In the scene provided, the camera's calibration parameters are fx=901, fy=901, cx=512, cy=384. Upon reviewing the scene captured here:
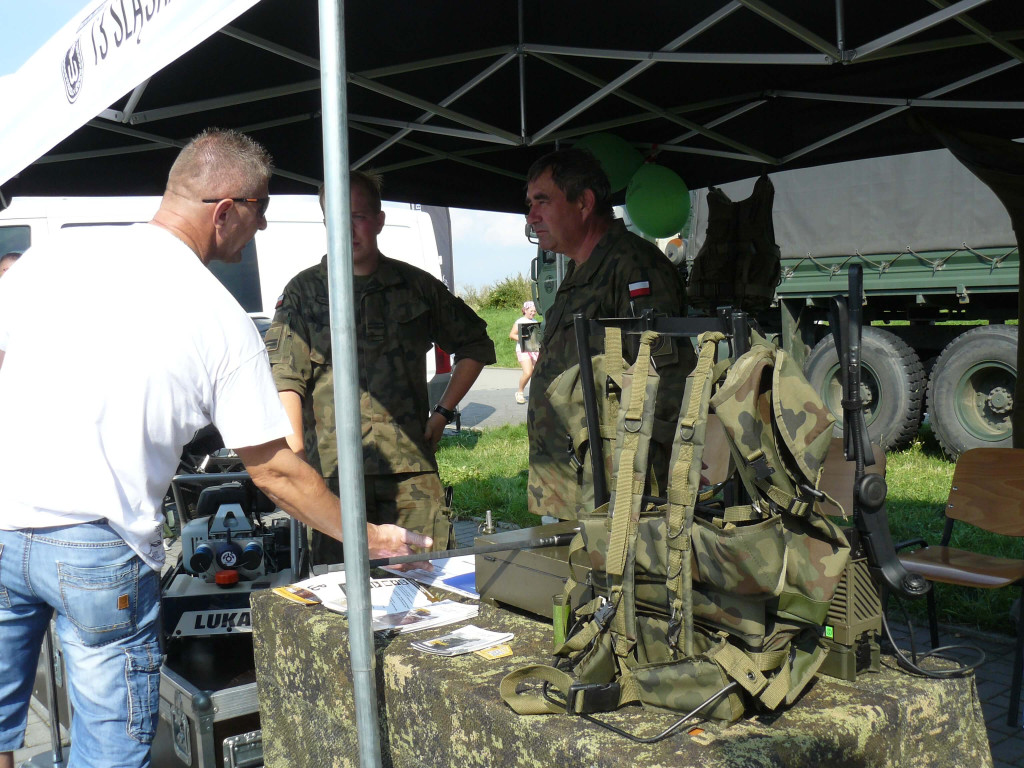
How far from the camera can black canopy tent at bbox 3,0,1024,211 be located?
2904 millimetres

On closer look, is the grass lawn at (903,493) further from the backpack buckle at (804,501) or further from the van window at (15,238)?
the van window at (15,238)

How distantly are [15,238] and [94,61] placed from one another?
556cm

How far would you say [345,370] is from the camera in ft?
5.49

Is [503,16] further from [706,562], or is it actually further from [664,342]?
[706,562]

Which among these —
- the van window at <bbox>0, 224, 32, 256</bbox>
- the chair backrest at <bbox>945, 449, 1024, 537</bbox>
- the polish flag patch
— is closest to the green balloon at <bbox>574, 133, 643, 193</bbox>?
the polish flag patch

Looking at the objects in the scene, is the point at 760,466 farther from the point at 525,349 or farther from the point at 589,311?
the point at 525,349

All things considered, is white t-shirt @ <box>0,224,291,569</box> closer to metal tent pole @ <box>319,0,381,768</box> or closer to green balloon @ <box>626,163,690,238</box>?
metal tent pole @ <box>319,0,381,768</box>

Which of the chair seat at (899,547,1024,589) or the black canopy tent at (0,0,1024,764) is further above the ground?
the black canopy tent at (0,0,1024,764)

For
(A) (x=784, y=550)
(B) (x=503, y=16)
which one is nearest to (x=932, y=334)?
(B) (x=503, y=16)

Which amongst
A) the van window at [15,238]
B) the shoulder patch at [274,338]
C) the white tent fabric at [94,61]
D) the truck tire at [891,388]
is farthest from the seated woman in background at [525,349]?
the white tent fabric at [94,61]

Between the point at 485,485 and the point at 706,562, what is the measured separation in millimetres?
5938

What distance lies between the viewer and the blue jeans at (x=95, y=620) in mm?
1841

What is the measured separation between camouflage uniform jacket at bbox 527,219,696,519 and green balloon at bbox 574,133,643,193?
3.19 feet

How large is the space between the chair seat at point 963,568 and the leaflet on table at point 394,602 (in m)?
1.86
